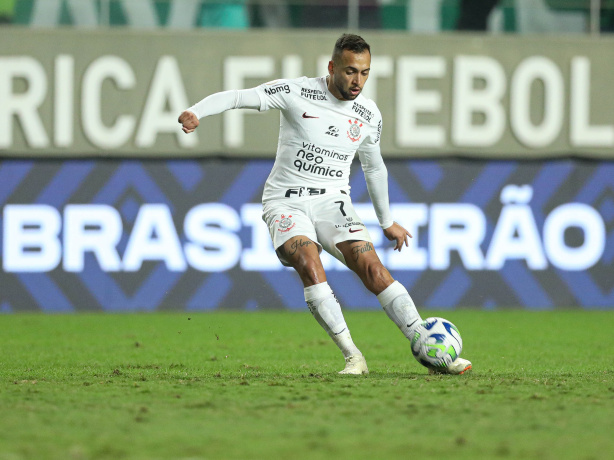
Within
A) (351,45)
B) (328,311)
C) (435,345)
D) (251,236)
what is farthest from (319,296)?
(251,236)

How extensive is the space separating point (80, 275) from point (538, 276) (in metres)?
5.62

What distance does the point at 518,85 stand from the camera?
1249 centimetres

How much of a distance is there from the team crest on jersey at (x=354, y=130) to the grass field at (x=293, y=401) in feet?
4.70

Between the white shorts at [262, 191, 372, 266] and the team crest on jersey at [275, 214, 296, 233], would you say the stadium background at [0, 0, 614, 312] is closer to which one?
the white shorts at [262, 191, 372, 266]

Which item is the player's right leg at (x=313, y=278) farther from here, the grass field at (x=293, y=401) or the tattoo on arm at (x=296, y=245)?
the grass field at (x=293, y=401)

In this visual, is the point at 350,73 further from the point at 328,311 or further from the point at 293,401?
the point at 293,401

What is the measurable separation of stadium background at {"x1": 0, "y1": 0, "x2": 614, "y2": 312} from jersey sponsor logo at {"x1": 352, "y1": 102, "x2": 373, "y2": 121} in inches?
235

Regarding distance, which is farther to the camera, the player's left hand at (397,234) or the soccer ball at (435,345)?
the player's left hand at (397,234)

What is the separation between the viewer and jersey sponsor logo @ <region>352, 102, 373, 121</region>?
6076 mm

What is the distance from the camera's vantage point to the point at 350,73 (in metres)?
5.80

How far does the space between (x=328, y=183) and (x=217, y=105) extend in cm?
85

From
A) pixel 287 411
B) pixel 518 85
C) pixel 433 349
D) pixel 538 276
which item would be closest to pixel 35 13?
pixel 518 85

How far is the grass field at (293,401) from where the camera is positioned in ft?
11.6

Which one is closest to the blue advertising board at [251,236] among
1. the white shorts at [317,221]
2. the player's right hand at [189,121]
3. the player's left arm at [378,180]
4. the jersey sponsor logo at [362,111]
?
the player's left arm at [378,180]
